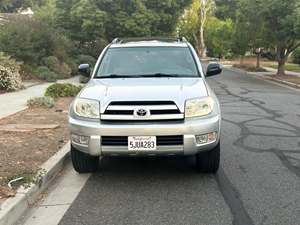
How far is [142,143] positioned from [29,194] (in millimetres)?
1373

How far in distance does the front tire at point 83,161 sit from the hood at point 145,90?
2.50 ft

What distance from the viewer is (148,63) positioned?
703cm

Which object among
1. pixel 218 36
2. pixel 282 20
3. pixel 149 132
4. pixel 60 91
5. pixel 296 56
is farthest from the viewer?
pixel 218 36

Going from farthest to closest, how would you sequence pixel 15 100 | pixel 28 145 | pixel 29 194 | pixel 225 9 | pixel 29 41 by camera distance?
pixel 225 9 < pixel 29 41 < pixel 15 100 < pixel 28 145 < pixel 29 194

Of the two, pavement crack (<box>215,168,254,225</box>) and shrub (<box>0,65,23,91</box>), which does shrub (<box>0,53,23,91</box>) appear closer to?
shrub (<box>0,65,23,91</box>)

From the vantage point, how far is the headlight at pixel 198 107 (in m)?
5.64

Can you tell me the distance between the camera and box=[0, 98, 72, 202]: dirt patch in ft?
18.9

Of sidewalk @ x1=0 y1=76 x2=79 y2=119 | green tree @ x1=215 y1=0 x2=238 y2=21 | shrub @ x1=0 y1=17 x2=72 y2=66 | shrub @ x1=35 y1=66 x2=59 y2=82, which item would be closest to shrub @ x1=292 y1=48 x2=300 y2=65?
shrub @ x1=0 y1=17 x2=72 y2=66

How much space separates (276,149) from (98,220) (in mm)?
4028

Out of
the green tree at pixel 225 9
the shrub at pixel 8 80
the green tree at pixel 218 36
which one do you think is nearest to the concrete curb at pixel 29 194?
the shrub at pixel 8 80

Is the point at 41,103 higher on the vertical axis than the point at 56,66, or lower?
higher

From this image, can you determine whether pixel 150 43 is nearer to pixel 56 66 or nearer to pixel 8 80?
pixel 8 80

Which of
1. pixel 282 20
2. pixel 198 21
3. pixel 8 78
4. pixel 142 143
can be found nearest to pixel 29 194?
pixel 142 143

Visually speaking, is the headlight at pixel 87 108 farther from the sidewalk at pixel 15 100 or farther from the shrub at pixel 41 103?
the shrub at pixel 41 103
